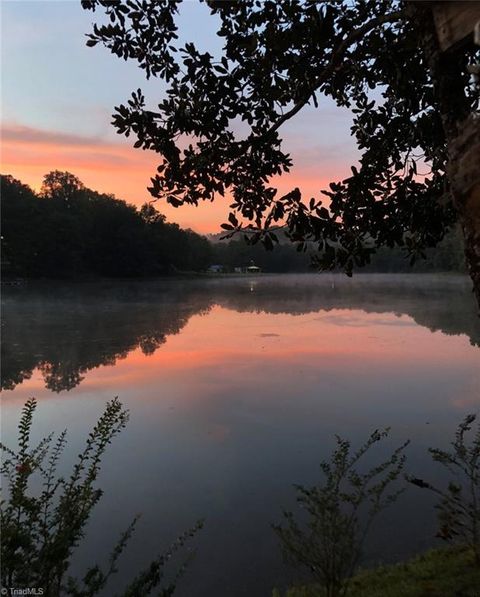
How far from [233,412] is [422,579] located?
417 cm

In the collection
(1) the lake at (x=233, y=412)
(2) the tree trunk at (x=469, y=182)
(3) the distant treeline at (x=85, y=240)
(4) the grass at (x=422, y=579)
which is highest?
(3) the distant treeline at (x=85, y=240)

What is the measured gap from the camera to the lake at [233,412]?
365 cm

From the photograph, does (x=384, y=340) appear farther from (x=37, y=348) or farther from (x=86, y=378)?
(x=37, y=348)

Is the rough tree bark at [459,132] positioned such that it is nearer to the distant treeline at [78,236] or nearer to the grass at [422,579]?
the grass at [422,579]

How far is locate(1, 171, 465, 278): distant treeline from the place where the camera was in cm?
4872

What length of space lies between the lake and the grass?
13.2 inches

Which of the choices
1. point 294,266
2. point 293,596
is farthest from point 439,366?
point 294,266

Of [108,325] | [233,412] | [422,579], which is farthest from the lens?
[108,325]

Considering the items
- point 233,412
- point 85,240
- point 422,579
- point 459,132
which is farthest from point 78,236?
point 459,132

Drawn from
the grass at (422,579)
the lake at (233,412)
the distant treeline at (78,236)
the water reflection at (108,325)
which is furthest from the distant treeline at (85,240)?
the grass at (422,579)

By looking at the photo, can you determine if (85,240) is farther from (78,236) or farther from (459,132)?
(459,132)

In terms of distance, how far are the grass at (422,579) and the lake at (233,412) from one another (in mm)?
335

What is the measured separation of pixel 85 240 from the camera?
55.9 meters

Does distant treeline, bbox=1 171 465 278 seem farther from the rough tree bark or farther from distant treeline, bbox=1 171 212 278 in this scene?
the rough tree bark
